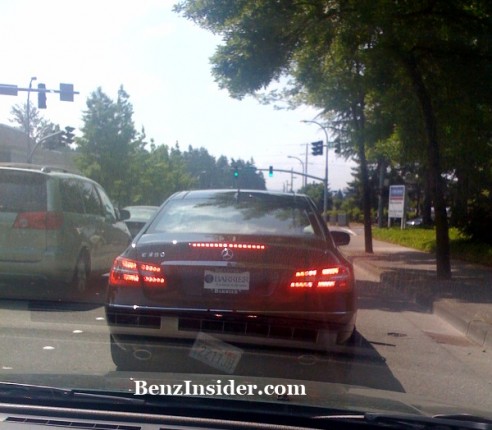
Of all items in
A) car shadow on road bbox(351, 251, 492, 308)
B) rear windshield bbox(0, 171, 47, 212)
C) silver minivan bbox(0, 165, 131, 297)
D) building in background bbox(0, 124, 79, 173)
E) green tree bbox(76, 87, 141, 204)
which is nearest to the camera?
silver minivan bbox(0, 165, 131, 297)

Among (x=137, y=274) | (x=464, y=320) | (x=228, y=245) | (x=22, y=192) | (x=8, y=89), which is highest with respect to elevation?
(x=8, y=89)

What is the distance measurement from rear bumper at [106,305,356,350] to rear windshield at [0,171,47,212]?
4.29m

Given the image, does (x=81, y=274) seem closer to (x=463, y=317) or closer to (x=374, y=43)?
(x=463, y=317)

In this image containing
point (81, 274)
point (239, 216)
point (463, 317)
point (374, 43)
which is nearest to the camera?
point (239, 216)

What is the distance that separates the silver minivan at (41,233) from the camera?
32.2 ft

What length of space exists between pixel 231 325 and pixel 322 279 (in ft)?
2.67

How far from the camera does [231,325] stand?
5957 mm

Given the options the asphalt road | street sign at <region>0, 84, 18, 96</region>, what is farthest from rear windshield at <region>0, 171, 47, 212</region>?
street sign at <region>0, 84, 18, 96</region>

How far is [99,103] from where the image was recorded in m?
32.9

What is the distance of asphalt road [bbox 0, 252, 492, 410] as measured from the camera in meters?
6.28

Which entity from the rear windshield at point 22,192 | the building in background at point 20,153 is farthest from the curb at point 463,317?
the building in background at point 20,153

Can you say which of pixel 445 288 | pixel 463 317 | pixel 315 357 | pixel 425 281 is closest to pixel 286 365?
pixel 315 357

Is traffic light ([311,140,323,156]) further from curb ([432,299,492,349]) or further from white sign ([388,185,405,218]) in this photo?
curb ([432,299,492,349])

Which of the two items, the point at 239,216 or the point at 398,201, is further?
the point at 398,201
